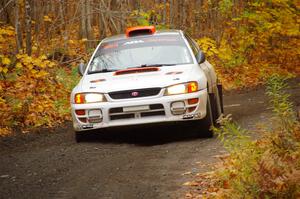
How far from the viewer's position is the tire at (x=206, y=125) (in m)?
9.04

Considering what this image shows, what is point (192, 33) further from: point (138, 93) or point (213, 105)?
point (138, 93)

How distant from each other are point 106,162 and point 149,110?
1.33 meters

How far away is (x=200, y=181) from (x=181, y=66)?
11.5 feet

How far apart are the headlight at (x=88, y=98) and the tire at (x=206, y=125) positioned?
4.94ft

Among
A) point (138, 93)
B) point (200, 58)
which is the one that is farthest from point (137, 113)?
point (200, 58)

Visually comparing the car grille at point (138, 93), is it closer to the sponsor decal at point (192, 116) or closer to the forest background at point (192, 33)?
the sponsor decal at point (192, 116)

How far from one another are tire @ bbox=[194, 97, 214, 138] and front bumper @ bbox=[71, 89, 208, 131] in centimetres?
13

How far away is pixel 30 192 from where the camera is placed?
641 cm

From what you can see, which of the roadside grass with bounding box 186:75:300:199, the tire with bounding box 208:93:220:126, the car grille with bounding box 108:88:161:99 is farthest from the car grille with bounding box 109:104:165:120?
the roadside grass with bounding box 186:75:300:199

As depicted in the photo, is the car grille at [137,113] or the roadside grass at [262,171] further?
the car grille at [137,113]

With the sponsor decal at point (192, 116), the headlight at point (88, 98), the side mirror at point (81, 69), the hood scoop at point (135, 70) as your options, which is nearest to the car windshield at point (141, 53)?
the side mirror at point (81, 69)

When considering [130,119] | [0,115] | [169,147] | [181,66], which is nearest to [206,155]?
[169,147]

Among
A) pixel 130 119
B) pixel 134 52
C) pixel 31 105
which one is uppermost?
pixel 134 52

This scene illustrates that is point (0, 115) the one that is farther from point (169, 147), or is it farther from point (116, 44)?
point (169, 147)
